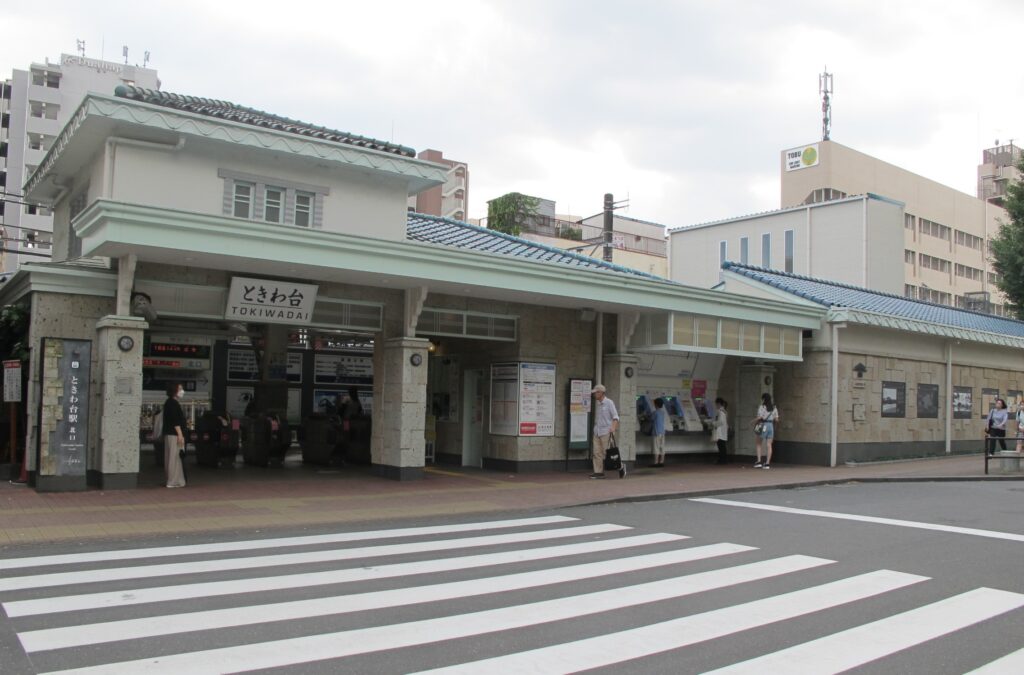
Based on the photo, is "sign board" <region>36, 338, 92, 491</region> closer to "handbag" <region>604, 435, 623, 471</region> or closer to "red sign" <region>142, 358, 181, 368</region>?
"red sign" <region>142, 358, 181, 368</region>

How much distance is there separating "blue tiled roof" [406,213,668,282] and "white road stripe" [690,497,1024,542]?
6.54 metres

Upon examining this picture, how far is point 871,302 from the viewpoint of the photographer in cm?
2592

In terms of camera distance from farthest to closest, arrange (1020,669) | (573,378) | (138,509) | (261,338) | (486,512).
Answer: (261,338) < (573,378) < (486,512) < (138,509) < (1020,669)

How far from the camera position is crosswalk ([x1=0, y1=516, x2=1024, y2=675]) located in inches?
222

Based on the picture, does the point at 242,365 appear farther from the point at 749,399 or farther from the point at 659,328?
the point at 749,399

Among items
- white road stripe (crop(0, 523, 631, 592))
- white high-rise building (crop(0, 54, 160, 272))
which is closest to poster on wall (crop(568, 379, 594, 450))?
white road stripe (crop(0, 523, 631, 592))

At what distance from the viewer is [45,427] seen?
12766 mm

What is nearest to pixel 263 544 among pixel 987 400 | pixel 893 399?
pixel 893 399

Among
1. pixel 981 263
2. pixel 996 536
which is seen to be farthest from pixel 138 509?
pixel 981 263

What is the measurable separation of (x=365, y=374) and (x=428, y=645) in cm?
1916

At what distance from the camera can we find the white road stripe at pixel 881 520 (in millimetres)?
10953

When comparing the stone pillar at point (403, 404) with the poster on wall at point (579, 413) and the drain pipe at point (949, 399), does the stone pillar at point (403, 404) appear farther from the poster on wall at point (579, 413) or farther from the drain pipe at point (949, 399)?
the drain pipe at point (949, 399)

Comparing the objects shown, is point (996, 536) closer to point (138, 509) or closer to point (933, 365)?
point (138, 509)

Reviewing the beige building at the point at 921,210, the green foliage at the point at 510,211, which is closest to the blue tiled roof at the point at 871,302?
the green foliage at the point at 510,211
